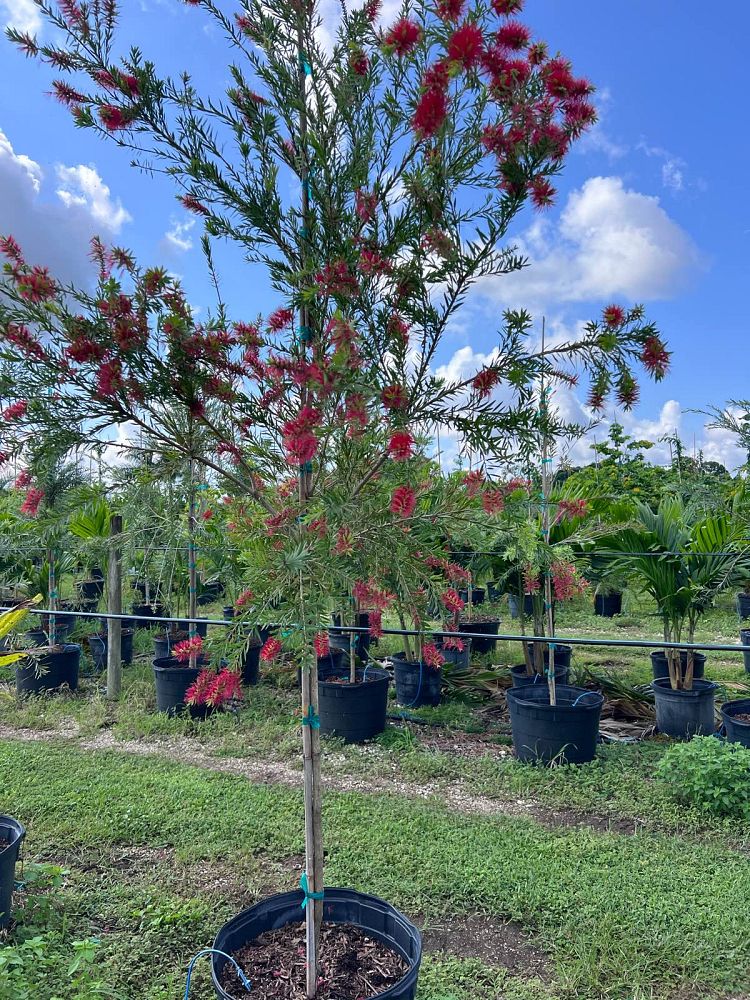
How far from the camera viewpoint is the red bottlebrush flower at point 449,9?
55.1 inches

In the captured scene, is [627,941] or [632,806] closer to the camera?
[627,941]

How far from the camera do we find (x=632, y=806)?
11.5 feet

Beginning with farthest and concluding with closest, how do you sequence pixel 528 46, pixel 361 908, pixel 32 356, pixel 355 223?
pixel 361 908 → pixel 355 223 → pixel 32 356 → pixel 528 46

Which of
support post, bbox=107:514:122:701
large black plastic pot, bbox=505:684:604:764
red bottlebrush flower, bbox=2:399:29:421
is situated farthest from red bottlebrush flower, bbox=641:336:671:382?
support post, bbox=107:514:122:701

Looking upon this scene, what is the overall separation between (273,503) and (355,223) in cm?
78

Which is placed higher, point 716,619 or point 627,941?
point 716,619

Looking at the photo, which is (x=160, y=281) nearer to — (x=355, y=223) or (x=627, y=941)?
(x=355, y=223)

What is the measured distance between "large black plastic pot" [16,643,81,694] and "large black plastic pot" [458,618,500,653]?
3.64 meters

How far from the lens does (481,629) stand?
23.2 feet

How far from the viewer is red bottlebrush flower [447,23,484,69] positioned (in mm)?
1313

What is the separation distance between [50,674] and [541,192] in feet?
18.9

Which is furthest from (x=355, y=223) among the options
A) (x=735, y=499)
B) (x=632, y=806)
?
(x=735, y=499)

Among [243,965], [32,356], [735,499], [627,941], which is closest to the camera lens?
[32,356]

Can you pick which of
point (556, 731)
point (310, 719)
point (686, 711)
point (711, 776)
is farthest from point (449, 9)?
point (686, 711)
